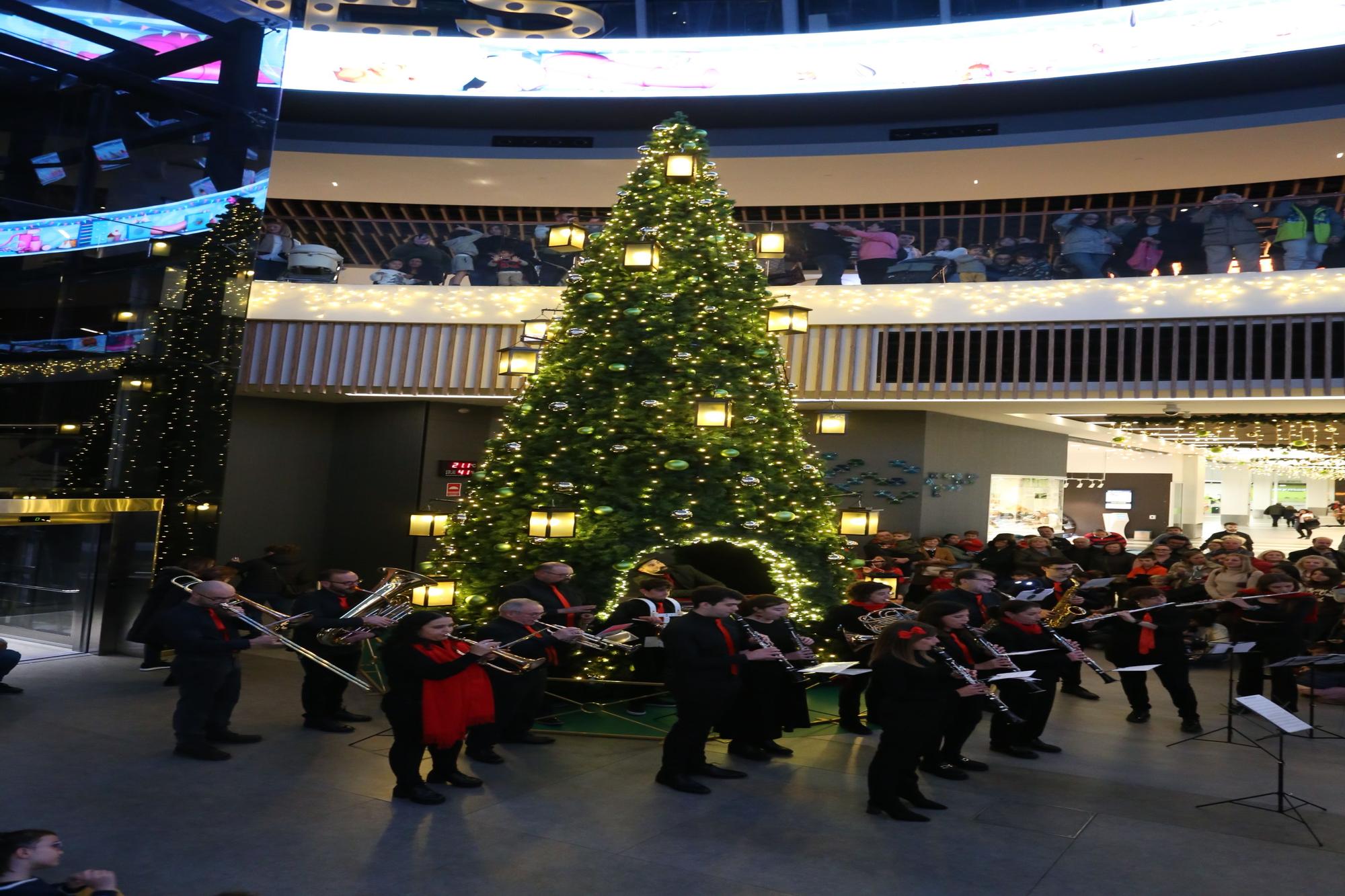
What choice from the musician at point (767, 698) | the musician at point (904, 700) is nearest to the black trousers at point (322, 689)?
the musician at point (767, 698)

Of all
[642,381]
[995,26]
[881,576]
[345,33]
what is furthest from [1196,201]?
[345,33]

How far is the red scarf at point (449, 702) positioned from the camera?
5.64 m

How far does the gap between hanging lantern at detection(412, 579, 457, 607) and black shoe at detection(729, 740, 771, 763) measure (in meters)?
2.75

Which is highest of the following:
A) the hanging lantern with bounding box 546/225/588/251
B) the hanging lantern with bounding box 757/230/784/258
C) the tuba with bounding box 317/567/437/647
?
the hanging lantern with bounding box 757/230/784/258

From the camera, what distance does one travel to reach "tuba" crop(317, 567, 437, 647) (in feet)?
23.3

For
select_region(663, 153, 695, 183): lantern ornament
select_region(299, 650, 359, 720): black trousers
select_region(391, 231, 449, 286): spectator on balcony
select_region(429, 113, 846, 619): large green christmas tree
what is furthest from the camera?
select_region(391, 231, 449, 286): spectator on balcony

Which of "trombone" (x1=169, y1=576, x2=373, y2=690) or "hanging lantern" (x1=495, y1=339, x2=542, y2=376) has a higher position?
"hanging lantern" (x1=495, y1=339, x2=542, y2=376)

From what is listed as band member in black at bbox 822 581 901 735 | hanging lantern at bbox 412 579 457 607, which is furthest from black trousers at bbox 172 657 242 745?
band member in black at bbox 822 581 901 735

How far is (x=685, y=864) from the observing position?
16.2 ft

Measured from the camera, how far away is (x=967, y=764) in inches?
269

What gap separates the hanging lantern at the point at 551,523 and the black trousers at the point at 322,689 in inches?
65.7

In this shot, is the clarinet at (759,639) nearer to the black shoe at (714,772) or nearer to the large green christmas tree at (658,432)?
Answer: the black shoe at (714,772)

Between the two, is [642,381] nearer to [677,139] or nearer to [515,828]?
[677,139]

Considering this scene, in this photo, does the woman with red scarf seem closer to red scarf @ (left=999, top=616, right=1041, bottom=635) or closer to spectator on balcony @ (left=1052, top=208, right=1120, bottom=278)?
red scarf @ (left=999, top=616, right=1041, bottom=635)
